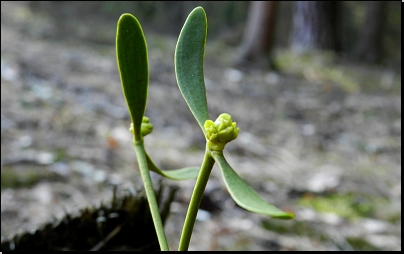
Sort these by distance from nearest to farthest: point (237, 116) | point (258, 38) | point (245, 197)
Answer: point (245, 197) < point (237, 116) < point (258, 38)

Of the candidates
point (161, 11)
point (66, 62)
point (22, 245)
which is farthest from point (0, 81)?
point (22, 245)

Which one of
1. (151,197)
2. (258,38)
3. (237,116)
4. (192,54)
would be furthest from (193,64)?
(258,38)

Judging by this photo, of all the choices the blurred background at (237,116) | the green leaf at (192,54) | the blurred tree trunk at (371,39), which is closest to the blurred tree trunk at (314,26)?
the blurred background at (237,116)

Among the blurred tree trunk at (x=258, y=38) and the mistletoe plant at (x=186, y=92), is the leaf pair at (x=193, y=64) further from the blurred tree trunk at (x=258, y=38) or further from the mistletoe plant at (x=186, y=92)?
the blurred tree trunk at (x=258, y=38)

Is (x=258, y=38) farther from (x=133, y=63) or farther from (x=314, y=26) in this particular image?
(x=133, y=63)

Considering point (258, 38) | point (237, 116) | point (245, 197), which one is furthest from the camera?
point (258, 38)

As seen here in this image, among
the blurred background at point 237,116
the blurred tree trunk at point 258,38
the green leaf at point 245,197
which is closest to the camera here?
the green leaf at point 245,197

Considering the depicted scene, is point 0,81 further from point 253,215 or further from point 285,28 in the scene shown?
point 285,28
